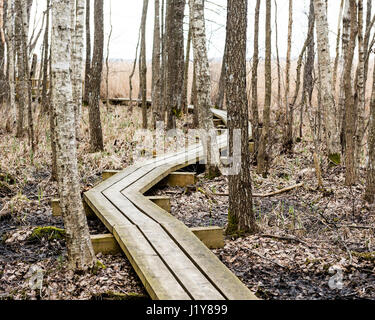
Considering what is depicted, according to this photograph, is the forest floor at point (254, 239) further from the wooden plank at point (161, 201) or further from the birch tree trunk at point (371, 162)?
the wooden plank at point (161, 201)

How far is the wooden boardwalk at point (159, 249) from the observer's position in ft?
11.1

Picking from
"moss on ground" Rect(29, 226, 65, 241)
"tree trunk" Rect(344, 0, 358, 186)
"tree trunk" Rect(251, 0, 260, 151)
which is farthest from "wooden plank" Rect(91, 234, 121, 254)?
"tree trunk" Rect(251, 0, 260, 151)

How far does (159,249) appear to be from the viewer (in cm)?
423

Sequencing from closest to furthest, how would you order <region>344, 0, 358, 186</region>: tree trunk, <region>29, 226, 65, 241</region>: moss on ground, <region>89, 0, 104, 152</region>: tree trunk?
<region>29, 226, 65, 241</region>: moss on ground → <region>344, 0, 358, 186</region>: tree trunk → <region>89, 0, 104, 152</region>: tree trunk

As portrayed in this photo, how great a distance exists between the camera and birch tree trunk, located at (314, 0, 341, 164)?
7836 millimetres

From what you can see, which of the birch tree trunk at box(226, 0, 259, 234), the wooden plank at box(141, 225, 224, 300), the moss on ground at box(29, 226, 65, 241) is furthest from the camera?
the moss on ground at box(29, 226, 65, 241)

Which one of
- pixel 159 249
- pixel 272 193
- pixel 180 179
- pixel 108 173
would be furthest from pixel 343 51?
pixel 159 249

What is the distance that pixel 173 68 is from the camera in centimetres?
1198

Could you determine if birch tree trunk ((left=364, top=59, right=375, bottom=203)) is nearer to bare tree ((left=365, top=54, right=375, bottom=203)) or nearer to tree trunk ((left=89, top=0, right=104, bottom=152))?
bare tree ((left=365, top=54, right=375, bottom=203))

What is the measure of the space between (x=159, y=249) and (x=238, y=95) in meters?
1.96

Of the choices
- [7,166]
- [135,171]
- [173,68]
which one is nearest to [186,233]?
[135,171]

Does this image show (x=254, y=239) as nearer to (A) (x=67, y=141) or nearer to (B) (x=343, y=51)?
(A) (x=67, y=141)

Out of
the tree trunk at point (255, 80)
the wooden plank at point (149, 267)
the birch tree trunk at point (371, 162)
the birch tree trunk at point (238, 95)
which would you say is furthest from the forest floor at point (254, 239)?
the tree trunk at point (255, 80)
